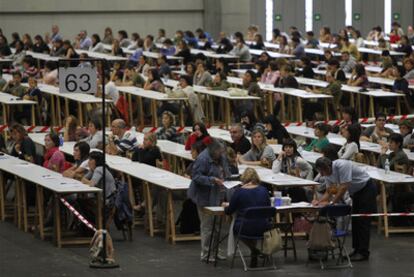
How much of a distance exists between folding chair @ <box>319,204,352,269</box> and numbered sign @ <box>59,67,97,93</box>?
3127mm

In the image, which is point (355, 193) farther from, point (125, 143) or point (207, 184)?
point (125, 143)

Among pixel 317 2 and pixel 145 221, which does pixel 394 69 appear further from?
pixel 317 2

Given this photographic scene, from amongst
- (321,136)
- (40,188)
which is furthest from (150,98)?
(40,188)

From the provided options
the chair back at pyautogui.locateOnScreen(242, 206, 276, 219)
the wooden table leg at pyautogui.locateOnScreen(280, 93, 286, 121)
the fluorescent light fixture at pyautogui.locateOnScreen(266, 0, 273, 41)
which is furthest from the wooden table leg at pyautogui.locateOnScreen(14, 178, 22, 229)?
the fluorescent light fixture at pyautogui.locateOnScreen(266, 0, 273, 41)

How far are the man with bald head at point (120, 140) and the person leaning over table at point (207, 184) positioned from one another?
4311 mm

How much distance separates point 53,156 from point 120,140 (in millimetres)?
1902

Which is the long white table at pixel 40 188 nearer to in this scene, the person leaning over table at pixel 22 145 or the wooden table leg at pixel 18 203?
the wooden table leg at pixel 18 203

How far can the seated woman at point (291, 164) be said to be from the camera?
19016 mm

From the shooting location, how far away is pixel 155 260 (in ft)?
55.4

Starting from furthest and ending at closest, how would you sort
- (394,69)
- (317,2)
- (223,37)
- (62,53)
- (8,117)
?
(317,2)
(223,37)
(62,53)
(394,69)
(8,117)

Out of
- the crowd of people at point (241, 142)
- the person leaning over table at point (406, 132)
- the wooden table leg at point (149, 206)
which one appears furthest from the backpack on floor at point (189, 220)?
the person leaning over table at point (406, 132)

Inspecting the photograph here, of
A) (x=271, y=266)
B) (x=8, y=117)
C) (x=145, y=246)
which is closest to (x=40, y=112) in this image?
(x=8, y=117)

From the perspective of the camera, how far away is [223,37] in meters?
A: 39.6

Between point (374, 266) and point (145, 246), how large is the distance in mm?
3038
